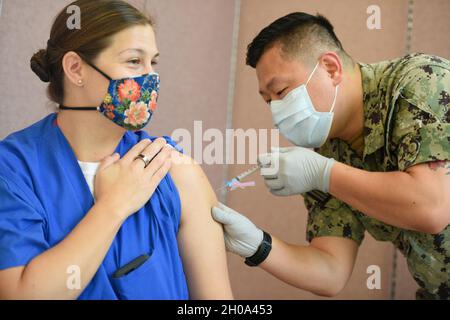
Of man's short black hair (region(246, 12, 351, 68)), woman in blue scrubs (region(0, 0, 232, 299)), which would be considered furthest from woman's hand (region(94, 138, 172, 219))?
man's short black hair (region(246, 12, 351, 68))

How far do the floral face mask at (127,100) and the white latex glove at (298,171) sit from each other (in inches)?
20.0

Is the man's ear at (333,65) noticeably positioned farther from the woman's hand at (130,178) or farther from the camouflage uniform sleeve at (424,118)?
the woman's hand at (130,178)

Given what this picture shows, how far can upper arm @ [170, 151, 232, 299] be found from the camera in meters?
1.44

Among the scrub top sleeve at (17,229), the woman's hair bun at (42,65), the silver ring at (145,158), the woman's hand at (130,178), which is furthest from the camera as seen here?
the woman's hair bun at (42,65)

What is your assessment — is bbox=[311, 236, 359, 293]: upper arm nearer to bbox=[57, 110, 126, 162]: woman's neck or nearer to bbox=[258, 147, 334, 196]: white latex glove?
bbox=[258, 147, 334, 196]: white latex glove

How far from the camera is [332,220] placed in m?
1.93

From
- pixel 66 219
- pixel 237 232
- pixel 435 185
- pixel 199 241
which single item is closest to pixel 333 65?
pixel 435 185

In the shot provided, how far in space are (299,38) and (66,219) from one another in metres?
1.04

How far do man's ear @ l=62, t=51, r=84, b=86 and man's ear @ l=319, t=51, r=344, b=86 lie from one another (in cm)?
83

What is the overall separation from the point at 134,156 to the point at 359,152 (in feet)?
2.92

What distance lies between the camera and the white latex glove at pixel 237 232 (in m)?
A: 1.57

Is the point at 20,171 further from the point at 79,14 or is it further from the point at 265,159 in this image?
the point at 265,159

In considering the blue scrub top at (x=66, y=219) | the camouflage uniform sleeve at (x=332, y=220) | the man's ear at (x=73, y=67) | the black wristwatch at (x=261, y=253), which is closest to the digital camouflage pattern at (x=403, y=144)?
the camouflage uniform sleeve at (x=332, y=220)

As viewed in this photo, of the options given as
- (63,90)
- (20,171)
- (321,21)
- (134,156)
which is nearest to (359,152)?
(321,21)
